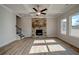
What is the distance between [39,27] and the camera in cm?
1334

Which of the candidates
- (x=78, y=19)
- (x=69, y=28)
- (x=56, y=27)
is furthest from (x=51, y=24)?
(x=78, y=19)

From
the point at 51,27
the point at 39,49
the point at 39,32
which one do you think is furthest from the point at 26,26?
the point at 39,49

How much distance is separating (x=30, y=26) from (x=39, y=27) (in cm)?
108

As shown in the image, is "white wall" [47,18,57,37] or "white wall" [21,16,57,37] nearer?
"white wall" [21,16,57,37]

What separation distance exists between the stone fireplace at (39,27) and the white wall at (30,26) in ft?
1.55

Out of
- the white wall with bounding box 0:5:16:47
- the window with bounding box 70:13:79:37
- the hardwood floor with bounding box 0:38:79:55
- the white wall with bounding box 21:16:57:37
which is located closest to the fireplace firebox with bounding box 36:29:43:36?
the white wall with bounding box 21:16:57:37

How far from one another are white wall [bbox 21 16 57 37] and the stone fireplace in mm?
472

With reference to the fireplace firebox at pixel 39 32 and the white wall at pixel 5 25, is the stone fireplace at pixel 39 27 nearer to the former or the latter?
the fireplace firebox at pixel 39 32

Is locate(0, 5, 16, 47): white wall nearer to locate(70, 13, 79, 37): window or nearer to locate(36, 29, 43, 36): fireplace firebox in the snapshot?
locate(70, 13, 79, 37): window

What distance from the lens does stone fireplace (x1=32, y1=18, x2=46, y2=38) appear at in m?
13.1

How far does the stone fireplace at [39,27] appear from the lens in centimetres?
1315
